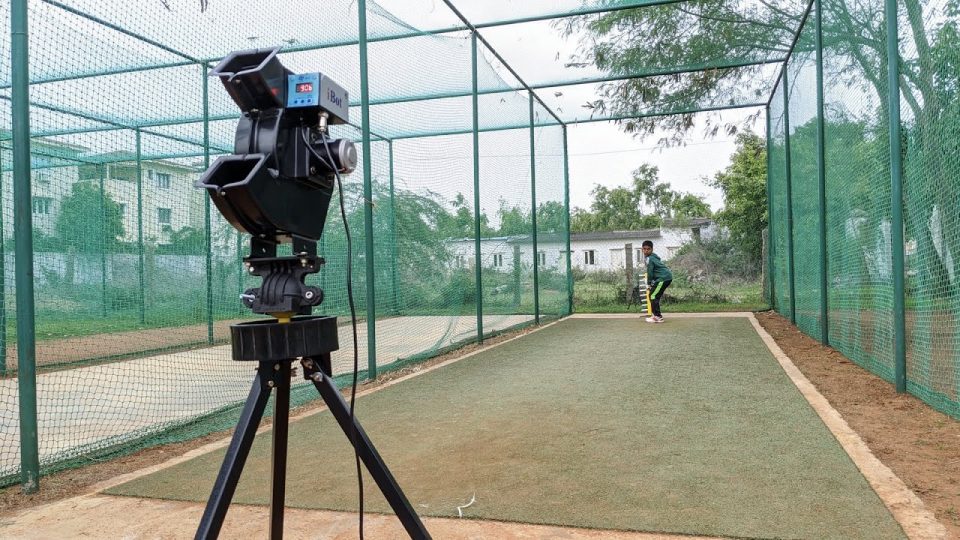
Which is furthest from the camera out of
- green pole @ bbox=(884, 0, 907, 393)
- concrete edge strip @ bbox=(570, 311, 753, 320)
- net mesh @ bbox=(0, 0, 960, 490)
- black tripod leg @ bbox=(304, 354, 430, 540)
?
concrete edge strip @ bbox=(570, 311, 753, 320)

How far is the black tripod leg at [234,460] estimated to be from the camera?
132 centimetres

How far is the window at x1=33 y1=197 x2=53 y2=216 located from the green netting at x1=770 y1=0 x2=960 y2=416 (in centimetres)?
663

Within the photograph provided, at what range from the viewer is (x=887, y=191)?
14.9ft

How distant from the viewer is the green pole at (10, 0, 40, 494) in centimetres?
287

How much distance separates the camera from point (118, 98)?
4.49m

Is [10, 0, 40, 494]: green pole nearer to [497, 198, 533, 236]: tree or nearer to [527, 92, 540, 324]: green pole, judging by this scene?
[497, 198, 533, 236]: tree

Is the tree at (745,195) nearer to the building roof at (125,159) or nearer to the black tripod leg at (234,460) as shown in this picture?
the building roof at (125,159)

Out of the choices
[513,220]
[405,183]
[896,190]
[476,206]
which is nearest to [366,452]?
[896,190]

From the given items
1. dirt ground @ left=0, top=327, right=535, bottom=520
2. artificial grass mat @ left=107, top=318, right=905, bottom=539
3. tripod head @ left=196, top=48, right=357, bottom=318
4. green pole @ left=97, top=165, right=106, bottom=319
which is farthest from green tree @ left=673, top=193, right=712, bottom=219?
tripod head @ left=196, top=48, right=357, bottom=318

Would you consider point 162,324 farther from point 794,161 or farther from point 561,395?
point 794,161

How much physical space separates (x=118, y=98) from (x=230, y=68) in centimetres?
361

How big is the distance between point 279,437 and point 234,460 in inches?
6.0

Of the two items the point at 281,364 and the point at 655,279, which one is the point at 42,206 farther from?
the point at 655,279

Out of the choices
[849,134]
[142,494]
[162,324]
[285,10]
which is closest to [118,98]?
[285,10]
